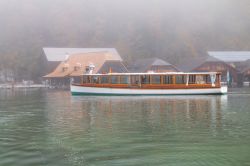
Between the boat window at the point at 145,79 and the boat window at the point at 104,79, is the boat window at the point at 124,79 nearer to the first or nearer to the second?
the boat window at the point at 104,79

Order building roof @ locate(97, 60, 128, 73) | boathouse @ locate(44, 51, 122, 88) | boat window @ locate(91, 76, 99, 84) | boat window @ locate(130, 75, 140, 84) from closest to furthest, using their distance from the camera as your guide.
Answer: boat window @ locate(130, 75, 140, 84) → boat window @ locate(91, 76, 99, 84) → building roof @ locate(97, 60, 128, 73) → boathouse @ locate(44, 51, 122, 88)

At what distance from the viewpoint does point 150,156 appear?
493 inches

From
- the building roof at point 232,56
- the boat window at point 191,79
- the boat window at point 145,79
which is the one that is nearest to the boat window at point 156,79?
the boat window at point 145,79

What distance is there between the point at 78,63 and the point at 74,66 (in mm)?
1195

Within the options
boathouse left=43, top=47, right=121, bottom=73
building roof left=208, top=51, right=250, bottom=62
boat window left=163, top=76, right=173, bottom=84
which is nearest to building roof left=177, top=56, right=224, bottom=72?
building roof left=208, top=51, right=250, bottom=62

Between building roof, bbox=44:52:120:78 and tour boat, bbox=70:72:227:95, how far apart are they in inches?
1003

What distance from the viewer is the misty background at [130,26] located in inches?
3784

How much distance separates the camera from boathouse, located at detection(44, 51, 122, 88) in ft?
243

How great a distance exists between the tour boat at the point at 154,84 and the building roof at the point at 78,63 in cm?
2547

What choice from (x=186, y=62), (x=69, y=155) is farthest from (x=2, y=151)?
(x=186, y=62)

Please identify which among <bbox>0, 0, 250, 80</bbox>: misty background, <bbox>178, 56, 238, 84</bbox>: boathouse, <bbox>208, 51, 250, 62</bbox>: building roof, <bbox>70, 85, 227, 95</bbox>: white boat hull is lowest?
<bbox>70, 85, 227, 95</bbox>: white boat hull

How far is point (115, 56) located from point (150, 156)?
234 ft

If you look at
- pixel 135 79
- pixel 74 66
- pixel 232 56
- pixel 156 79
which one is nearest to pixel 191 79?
pixel 156 79

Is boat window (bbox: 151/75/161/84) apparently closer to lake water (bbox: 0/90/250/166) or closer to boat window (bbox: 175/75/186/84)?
boat window (bbox: 175/75/186/84)
